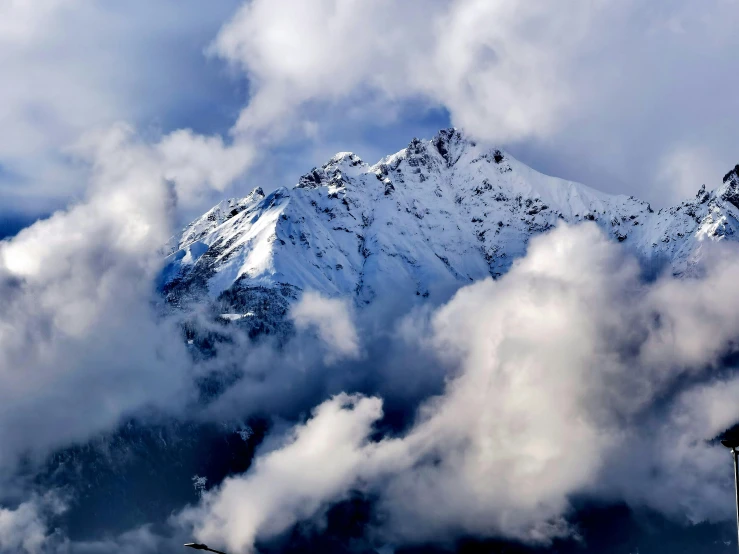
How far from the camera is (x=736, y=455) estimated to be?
5853cm

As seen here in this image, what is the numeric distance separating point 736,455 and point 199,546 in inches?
1303

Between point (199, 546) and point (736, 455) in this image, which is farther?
point (736, 455)

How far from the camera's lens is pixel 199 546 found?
5378cm
